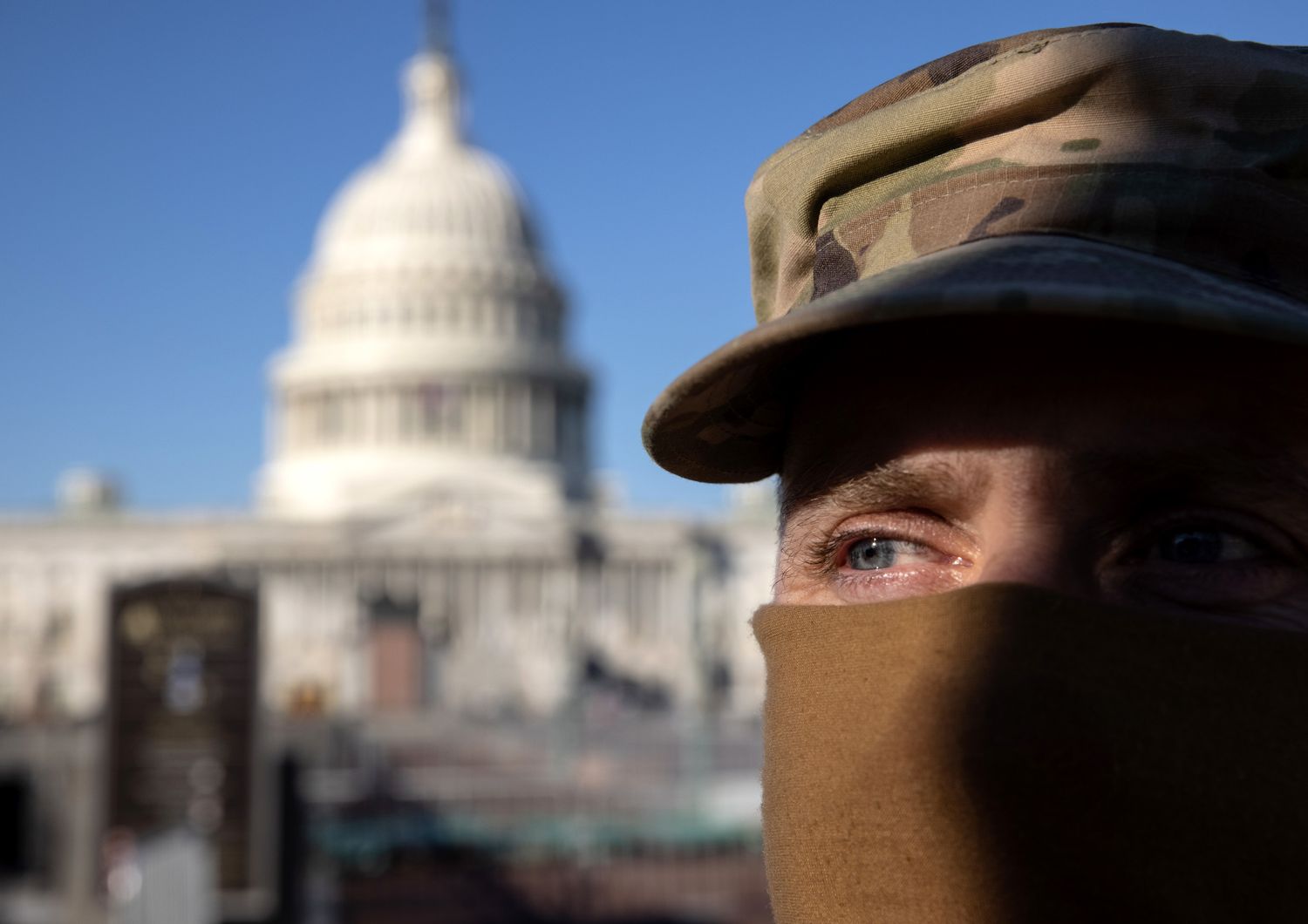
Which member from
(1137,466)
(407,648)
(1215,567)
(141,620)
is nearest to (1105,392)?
(1137,466)

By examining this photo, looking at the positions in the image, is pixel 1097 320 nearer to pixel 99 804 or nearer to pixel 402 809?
pixel 99 804

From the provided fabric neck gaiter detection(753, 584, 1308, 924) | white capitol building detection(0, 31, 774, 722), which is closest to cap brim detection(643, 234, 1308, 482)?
fabric neck gaiter detection(753, 584, 1308, 924)

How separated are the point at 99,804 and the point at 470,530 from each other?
203 ft

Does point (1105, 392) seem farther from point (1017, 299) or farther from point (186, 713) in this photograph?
point (186, 713)

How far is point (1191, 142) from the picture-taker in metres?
1.68

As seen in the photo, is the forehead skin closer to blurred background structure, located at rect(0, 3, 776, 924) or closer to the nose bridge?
the nose bridge

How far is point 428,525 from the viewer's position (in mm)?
77375

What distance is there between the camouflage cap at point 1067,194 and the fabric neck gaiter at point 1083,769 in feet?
0.80

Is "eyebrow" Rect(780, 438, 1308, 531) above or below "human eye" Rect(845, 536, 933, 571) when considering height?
above

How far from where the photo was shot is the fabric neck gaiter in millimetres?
1436

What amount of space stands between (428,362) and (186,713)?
7066cm

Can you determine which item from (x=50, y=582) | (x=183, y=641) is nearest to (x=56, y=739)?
(x=183, y=641)

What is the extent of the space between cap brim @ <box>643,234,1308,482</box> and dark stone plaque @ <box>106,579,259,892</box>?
14.3m

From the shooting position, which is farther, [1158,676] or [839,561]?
[839,561]
